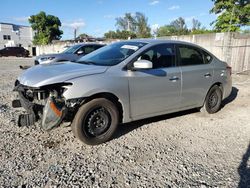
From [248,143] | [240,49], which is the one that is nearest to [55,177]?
[248,143]

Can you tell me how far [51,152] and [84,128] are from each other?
0.58m

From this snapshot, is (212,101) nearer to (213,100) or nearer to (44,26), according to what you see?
(213,100)

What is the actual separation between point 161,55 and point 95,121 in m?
1.79

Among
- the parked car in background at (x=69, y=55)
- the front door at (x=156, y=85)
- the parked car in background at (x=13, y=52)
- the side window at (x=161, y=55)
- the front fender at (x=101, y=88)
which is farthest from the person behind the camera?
the parked car in background at (x=13, y=52)

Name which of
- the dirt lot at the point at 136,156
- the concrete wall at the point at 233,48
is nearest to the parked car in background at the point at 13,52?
the concrete wall at the point at 233,48

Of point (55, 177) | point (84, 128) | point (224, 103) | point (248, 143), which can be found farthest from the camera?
point (224, 103)

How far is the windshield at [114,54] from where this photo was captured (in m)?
3.96

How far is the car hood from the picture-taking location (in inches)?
129

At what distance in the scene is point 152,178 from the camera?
9.24 feet

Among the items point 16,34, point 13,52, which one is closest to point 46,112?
point 13,52

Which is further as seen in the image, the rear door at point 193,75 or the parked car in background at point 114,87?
the rear door at point 193,75

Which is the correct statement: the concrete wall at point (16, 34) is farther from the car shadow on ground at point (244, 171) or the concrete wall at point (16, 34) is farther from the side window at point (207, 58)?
the car shadow on ground at point (244, 171)

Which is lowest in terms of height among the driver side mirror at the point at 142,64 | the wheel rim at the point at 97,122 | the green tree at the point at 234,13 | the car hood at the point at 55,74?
the wheel rim at the point at 97,122

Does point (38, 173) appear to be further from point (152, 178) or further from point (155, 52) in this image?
point (155, 52)
